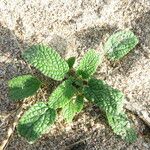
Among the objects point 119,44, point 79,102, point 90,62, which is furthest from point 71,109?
point 119,44

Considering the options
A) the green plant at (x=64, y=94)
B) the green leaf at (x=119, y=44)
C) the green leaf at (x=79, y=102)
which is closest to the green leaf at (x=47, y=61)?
the green plant at (x=64, y=94)

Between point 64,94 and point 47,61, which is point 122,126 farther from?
point 47,61

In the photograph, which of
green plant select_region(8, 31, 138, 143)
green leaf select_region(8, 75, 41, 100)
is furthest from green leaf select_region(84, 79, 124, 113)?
green leaf select_region(8, 75, 41, 100)

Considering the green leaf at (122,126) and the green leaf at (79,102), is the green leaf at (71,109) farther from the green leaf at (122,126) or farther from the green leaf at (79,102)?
the green leaf at (122,126)

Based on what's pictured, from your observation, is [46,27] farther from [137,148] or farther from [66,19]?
[137,148]

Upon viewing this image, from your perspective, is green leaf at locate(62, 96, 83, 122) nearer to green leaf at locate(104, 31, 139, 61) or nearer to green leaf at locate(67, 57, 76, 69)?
green leaf at locate(67, 57, 76, 69)
